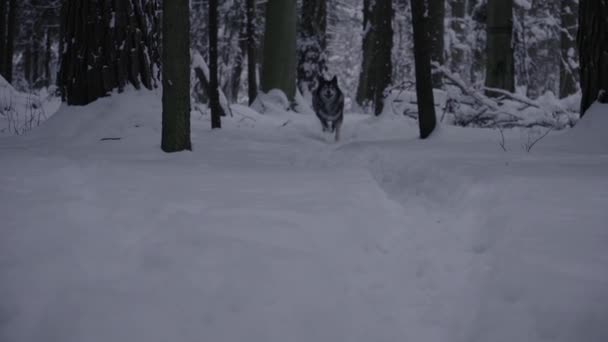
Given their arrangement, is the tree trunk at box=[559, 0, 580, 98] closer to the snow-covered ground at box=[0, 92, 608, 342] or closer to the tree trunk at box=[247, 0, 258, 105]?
the tree trunk at box=[247, 0, 258, 105]

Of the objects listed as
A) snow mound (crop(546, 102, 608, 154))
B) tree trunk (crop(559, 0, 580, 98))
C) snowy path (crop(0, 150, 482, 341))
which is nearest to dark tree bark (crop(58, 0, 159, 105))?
snowy path (crop(0, 150, 482, 341))

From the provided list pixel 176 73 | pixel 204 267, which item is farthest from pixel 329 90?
pixel 204 267

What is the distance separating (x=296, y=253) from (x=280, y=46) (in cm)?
1122

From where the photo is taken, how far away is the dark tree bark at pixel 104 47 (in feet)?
20.9

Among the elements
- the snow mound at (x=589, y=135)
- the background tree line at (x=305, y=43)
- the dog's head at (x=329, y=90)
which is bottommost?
the snow mound at (x=589, y=135)

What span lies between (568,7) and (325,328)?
16.5 metres

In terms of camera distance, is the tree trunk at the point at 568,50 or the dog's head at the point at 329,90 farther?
the tree trunk at the point at 568,50

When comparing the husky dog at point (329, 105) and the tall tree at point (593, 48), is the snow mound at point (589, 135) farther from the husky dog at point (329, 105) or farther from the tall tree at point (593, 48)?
the husky dog at point (329, 105)

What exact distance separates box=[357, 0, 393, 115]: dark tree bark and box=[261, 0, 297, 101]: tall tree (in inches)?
95.6

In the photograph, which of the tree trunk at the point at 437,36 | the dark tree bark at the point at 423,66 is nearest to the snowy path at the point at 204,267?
the dark tree bark at the point at 423,66

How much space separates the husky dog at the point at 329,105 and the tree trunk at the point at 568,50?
27.2ft

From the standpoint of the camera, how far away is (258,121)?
34.2 feet

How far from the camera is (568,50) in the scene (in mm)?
14547

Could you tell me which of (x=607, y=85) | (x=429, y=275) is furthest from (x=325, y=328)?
(x=607, y=85)
